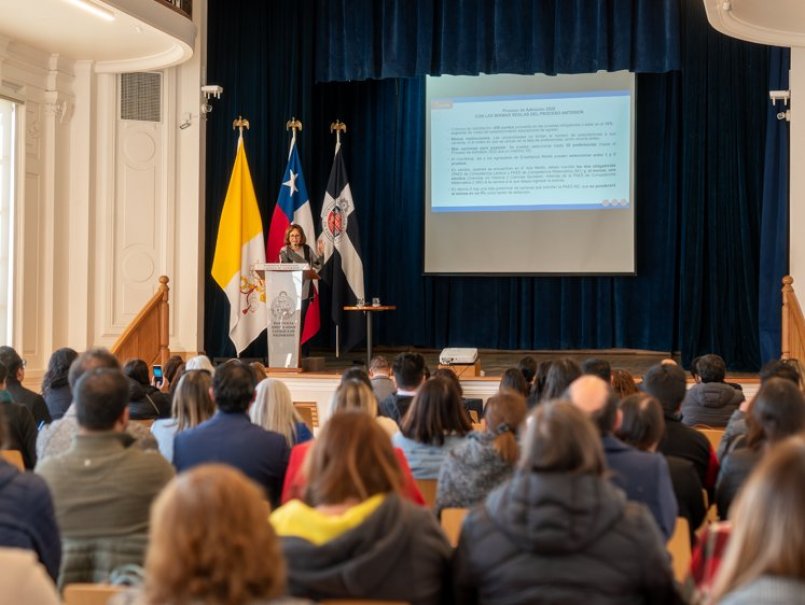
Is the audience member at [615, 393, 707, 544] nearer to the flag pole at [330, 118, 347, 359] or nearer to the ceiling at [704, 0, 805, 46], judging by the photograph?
the ceiling at [704, 0, 805, 46]

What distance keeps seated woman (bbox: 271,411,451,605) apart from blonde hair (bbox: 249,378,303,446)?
1711 millimetres

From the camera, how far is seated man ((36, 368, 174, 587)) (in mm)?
2641

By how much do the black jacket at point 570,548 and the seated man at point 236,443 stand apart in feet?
4.88

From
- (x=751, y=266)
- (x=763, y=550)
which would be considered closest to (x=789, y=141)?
(x=751, y=266)

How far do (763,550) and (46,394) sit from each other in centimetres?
427

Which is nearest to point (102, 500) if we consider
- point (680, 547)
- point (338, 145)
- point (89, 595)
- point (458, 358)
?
point (89, 595)

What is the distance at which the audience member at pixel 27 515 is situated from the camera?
2.38m

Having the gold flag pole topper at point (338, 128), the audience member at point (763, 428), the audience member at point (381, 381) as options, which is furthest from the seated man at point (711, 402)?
the gold flag pole topper at point (338, 128)

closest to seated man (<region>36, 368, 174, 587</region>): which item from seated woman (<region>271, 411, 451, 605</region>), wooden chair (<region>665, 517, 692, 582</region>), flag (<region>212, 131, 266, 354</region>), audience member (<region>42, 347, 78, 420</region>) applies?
seated woman (<region>271, 411, 451, 605</region>)

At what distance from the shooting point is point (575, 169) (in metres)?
10.7

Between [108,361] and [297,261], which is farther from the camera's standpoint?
[297,261]

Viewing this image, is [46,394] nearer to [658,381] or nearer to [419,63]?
[658,381]

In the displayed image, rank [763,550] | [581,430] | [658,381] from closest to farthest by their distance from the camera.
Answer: [763,550], [581,430], [658,381]

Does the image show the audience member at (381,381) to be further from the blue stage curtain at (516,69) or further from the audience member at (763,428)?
the blue stage curtain at (516,69)
